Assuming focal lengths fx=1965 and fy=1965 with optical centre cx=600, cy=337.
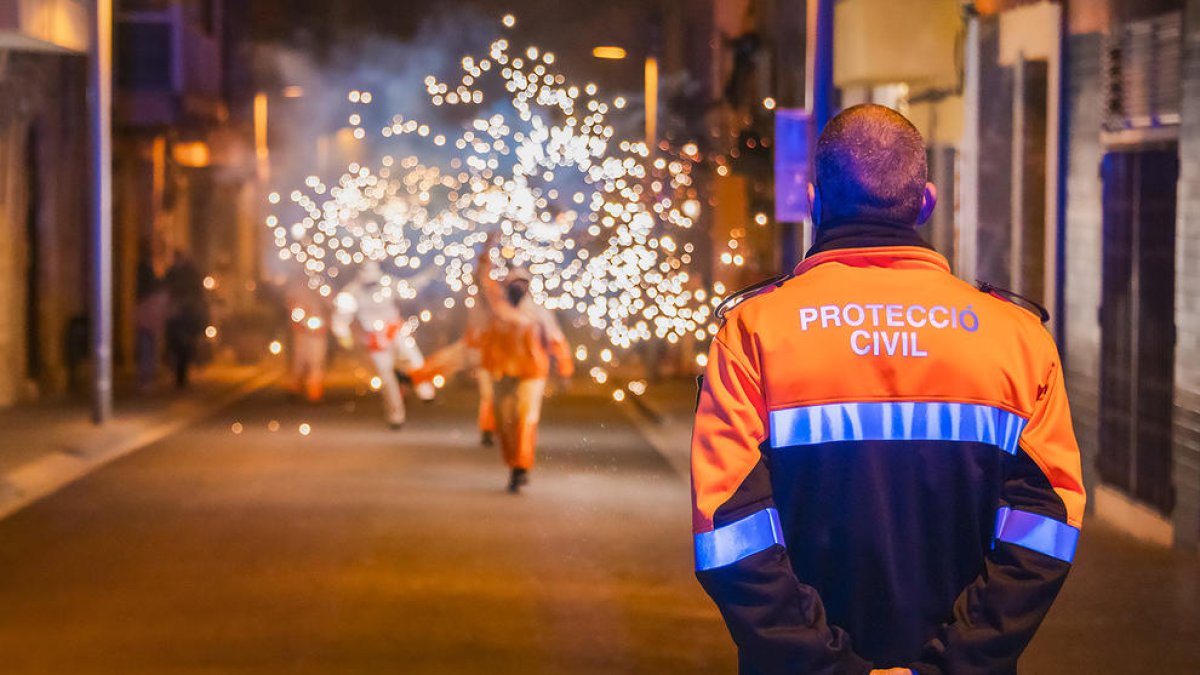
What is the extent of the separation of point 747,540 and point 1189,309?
917 centimetres

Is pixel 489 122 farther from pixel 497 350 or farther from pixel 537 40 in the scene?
pixel 537 40

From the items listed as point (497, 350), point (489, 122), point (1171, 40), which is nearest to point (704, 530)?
point (1171, 40)

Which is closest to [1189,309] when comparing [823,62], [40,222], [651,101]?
[823,62]

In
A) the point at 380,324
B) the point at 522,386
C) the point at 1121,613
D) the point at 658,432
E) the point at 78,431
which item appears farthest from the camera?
the point at 658,432

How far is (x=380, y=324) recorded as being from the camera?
2208 centimetres

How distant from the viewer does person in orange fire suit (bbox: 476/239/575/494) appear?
15672mm

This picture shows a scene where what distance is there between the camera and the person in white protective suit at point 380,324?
22016 millimetres

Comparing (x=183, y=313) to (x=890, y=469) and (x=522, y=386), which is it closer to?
(x=522, y=386)

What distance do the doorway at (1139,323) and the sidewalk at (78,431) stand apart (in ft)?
26.2

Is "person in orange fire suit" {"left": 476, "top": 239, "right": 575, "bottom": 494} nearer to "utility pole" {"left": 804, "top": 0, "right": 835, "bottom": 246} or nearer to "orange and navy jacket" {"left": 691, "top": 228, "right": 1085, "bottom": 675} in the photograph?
"utility pole" {"left": 804, "top": 0, "right": 835, "bottom": 246}

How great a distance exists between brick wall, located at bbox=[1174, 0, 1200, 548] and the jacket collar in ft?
28.1

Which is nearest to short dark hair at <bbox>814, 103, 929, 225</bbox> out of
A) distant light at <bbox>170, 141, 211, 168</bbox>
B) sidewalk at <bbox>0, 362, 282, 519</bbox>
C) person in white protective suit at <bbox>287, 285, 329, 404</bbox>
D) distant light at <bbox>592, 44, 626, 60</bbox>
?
sidewalk at <bbox>0, 362, 282, 519</bbox>

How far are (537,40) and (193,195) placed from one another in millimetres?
10219

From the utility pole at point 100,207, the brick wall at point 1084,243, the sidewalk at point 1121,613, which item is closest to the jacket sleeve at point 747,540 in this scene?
the sidewalk at point 1121,613
